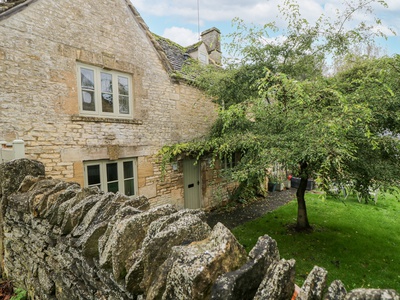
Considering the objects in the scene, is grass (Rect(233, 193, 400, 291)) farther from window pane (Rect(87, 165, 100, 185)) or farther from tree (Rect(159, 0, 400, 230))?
window pane (Rect(87, 165, 100, 185))

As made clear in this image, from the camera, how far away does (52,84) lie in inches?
191

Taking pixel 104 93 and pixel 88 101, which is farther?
pixel 104 93

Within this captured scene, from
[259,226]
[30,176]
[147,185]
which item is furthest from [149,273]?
[259,226]

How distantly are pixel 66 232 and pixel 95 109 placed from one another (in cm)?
420

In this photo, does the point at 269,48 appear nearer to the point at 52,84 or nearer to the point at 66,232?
the point at 52,84

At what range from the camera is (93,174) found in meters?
5.75

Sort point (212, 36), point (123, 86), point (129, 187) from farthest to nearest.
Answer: point (212, 36) → point (129, 187) → point (123, 86)

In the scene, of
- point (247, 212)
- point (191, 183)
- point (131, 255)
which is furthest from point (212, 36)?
point (131, 255)

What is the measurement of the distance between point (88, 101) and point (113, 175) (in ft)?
7.13

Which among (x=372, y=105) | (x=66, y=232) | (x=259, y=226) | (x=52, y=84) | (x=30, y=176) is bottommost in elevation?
(x=259, y=226)

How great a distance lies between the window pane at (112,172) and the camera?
6062 mm

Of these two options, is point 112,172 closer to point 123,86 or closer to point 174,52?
point 123,86

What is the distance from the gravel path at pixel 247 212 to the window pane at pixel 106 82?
5.64 m

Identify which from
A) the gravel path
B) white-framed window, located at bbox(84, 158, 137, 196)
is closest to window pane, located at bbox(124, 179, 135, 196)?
white-framed window, located at bbox(84, 158, 137, 196)
